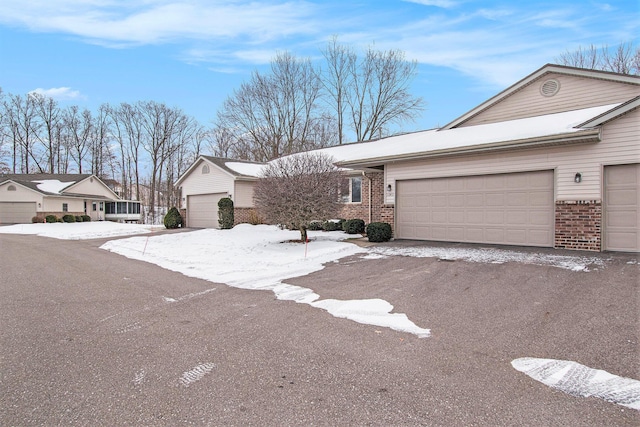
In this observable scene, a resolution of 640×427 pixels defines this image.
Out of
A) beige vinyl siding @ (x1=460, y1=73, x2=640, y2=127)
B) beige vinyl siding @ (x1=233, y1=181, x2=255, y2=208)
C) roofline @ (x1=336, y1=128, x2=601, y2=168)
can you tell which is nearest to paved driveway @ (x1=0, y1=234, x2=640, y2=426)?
roofline @ (x1=336, y1=128, x2=601, y2=168)

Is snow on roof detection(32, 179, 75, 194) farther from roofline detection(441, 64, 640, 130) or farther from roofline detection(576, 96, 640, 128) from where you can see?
roofline detection(576, 96, 640, 128)

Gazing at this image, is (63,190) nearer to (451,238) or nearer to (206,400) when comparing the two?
(451,238)

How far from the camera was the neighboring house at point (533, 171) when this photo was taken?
29.9ft

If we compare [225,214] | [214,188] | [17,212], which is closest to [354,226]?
[225,214]

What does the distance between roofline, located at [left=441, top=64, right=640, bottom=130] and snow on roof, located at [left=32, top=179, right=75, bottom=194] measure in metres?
32.1

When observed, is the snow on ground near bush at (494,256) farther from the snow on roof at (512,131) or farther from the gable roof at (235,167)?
the gable roof at (235,167)

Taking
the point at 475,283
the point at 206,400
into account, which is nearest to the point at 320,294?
the point at 475,283

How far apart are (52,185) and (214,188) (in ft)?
68.9

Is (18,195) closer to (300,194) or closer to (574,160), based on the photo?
(300,194)

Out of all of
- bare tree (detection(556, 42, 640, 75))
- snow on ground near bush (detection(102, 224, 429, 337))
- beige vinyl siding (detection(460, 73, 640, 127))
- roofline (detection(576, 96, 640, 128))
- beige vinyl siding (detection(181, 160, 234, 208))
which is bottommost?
snow on ground near bush (detection(102, 224, 429, 337))

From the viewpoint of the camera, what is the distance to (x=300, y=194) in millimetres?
11164

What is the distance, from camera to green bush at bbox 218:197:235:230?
63.9 feet

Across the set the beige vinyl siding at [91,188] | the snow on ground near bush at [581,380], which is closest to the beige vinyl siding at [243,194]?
the snow on ground near bush at [581,380]

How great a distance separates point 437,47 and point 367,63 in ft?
59.0
